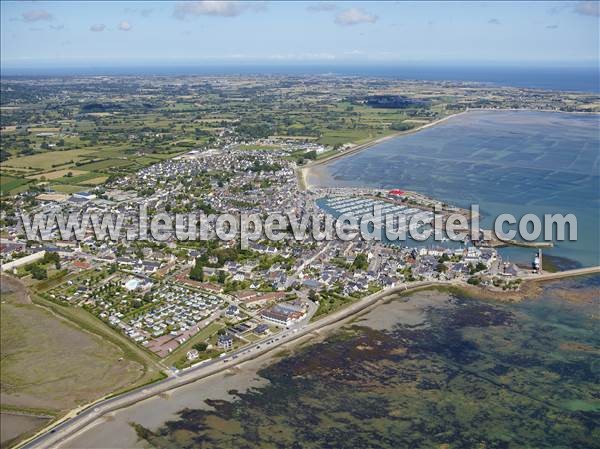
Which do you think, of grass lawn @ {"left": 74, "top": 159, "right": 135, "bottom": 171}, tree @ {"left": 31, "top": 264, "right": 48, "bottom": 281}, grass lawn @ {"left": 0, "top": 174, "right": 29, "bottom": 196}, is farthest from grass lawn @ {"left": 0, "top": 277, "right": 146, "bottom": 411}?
grass lawn @ {"left": 74, "top": 159, "right": 135, "bottom": 171}

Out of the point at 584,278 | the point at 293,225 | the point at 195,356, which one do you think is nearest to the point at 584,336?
the point at 584,278

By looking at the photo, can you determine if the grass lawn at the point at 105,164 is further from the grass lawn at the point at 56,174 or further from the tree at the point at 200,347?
the tree at the point at 200,347

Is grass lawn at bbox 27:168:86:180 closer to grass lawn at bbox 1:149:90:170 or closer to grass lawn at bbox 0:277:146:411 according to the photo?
grass lawn at bbox 1:149:90:170

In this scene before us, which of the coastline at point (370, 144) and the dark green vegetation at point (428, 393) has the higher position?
the coastline at point (370, 144)

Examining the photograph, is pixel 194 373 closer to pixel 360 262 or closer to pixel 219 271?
pixel 219 271

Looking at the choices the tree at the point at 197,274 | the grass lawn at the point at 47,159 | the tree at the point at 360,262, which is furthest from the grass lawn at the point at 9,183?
the tree at the point at 360,262

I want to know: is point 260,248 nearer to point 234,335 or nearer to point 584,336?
point 234,335
